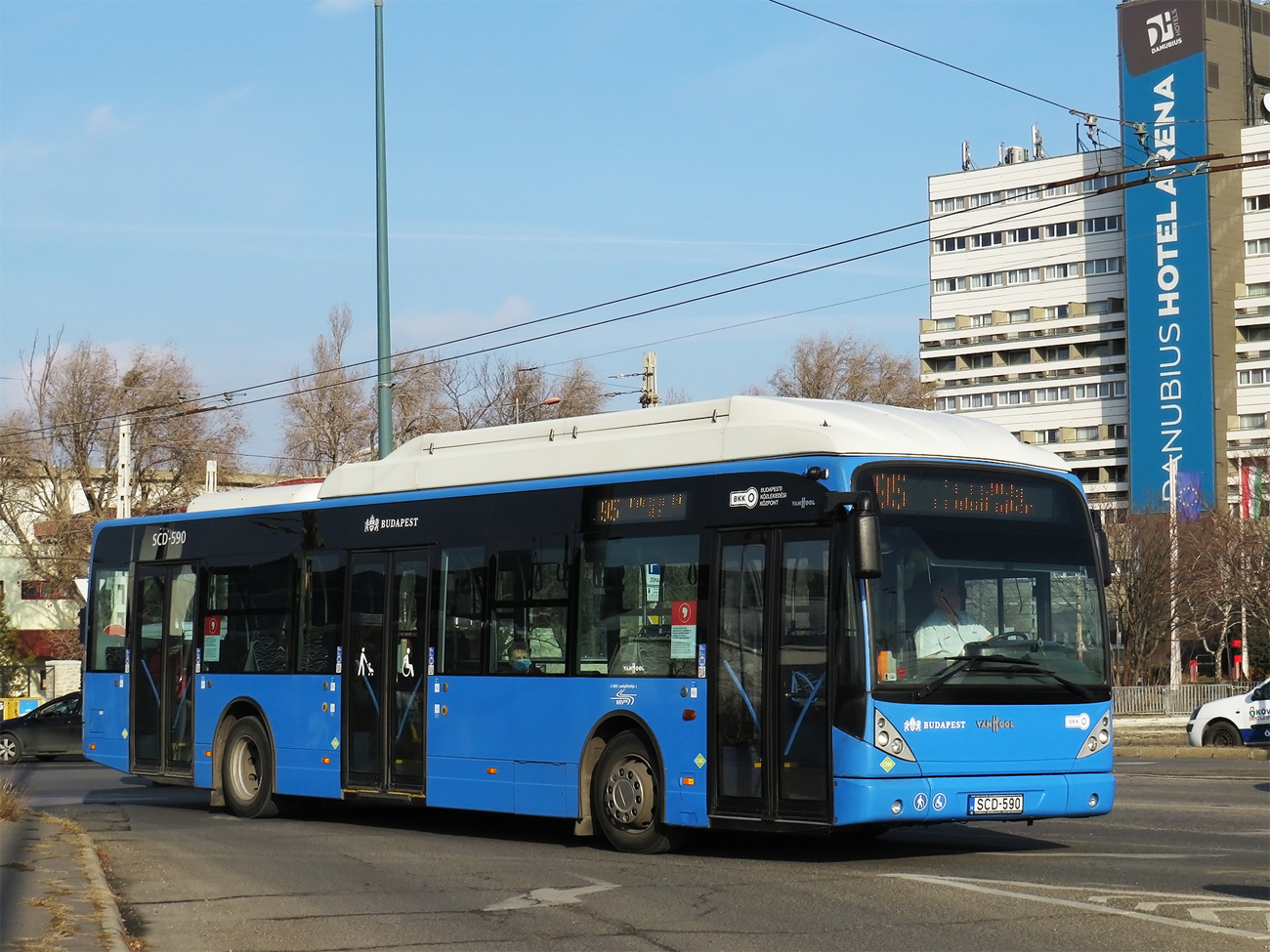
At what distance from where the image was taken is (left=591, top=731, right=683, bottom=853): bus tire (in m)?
13.3

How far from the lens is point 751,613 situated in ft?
41.7

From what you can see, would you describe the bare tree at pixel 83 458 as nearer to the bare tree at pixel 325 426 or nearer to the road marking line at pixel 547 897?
the bare tree at pixel 325 426

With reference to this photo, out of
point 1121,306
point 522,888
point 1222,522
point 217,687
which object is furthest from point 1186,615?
point 1121,306

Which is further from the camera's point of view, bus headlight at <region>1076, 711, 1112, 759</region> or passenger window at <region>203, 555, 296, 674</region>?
passenger window at <region>203, 555, 296, 674</region>

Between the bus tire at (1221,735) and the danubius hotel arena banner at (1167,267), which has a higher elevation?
the danubius hotel arena banner at (1167,267)

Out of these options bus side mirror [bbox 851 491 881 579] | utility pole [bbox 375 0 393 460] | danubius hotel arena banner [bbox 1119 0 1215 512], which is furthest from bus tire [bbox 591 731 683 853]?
danubius hotel arena banner [bbox 1119 0 1215 512]

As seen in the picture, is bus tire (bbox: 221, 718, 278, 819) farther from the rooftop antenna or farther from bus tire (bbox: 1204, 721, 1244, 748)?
the rooftop antenna

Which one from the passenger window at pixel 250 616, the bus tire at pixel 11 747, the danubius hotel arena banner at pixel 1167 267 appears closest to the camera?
the passenger window at pixel 250 616

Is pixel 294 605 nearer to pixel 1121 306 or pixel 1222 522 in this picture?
pixel 1222 522

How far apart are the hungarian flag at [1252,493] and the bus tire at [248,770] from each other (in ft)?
159

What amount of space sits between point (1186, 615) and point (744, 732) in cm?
5062

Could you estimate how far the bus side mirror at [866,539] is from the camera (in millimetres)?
11766

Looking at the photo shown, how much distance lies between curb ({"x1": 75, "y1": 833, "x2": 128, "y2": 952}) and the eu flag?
56100 mm

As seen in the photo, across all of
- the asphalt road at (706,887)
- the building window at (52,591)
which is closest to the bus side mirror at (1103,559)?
the asphalt road at (706,887)
